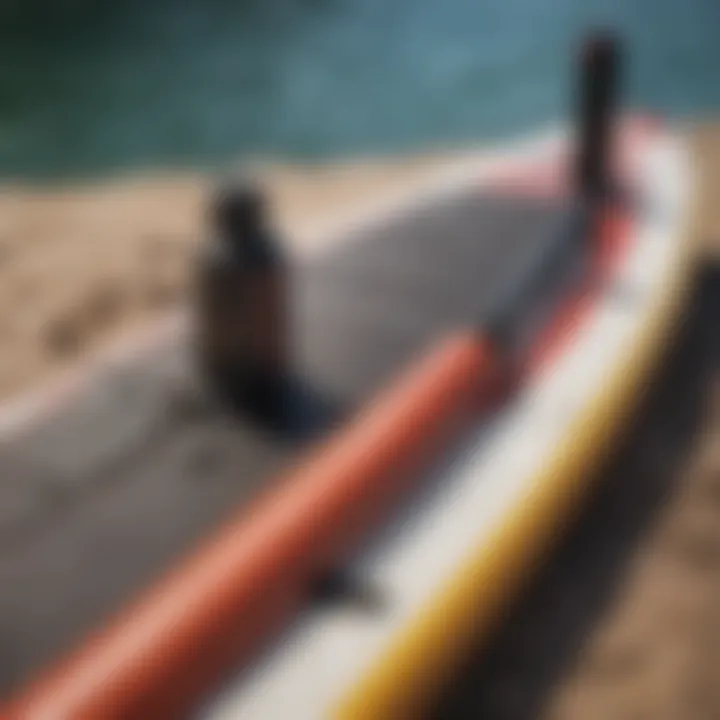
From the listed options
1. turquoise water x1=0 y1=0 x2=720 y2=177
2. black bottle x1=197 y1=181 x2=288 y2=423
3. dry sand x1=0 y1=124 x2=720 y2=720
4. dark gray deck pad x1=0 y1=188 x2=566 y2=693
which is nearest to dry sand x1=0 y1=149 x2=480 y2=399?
dry sand x1=0 y1=124 x2=720 y2=720

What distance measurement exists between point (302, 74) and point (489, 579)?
9135mm

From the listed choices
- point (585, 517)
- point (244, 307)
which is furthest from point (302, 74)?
point (244, 307)

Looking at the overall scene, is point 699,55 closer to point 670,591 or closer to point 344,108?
point 344,108

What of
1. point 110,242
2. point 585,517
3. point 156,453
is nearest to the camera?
point 156,453

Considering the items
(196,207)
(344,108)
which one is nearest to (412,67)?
(344,108)

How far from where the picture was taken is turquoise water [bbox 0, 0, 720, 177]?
347 inches

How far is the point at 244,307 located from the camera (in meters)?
2.41

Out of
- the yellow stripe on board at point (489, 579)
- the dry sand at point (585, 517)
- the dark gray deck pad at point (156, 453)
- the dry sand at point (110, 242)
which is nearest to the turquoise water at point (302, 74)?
the dry sand at point (110, 242)

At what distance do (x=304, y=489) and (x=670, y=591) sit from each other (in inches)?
42.5

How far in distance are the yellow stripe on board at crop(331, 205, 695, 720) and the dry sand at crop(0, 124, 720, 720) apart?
0.17 m

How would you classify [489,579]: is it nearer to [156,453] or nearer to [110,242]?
[156,453]

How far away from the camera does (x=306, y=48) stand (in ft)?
38.9

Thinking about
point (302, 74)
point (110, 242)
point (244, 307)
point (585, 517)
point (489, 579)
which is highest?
point (302, 74)

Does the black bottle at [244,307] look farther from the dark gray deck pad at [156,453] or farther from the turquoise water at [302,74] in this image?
the turquoise water at [302,74]
